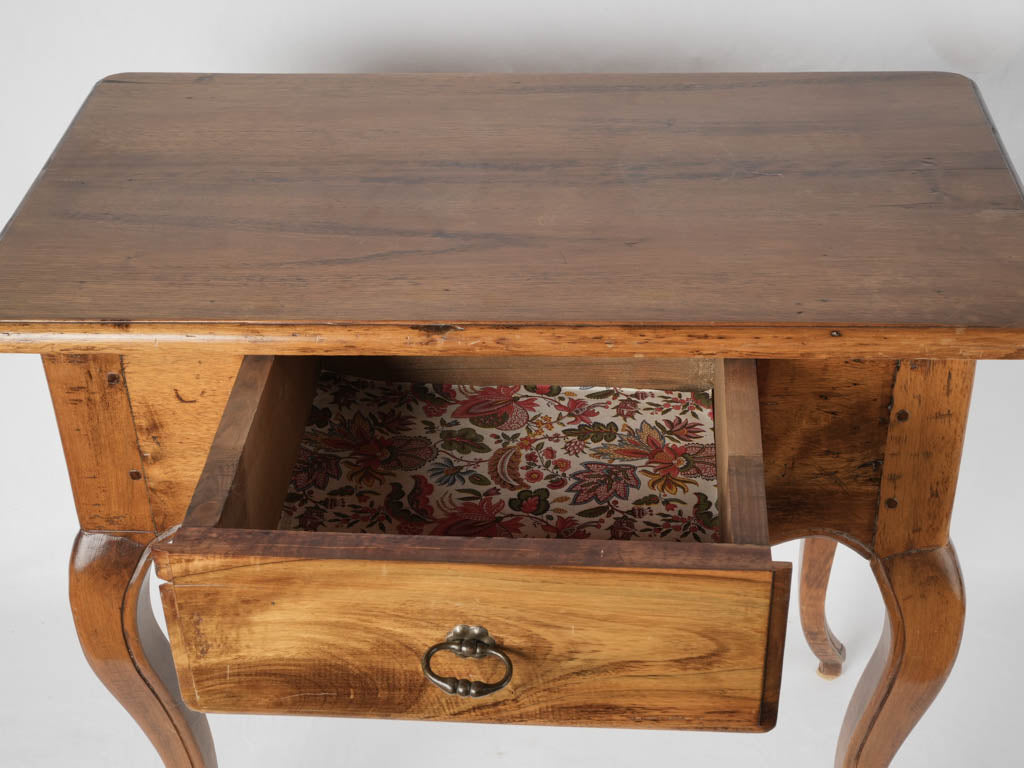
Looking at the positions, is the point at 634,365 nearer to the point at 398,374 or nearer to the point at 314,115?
the point at 398,374

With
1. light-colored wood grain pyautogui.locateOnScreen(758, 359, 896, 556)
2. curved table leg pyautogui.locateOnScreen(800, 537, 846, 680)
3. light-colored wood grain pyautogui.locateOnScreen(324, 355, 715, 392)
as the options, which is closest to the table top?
light-colored wood grain pyautogui.locateOnScreen(758, 359, 896, 556)

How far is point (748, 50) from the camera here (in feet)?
4.21

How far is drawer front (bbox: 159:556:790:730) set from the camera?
2.52 ft

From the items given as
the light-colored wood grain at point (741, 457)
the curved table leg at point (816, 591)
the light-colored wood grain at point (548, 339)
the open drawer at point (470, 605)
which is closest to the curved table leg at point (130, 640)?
the open drawer at point (470, 605)

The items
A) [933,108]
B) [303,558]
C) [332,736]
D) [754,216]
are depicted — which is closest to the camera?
[303,558]

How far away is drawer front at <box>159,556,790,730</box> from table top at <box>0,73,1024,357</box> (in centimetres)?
16

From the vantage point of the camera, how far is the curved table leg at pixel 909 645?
100 cm

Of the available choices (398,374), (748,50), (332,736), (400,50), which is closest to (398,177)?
(398,374)

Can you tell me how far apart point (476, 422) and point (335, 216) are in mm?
261

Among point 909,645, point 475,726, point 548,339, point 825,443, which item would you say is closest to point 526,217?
point 548,339

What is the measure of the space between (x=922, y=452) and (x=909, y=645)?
172mm

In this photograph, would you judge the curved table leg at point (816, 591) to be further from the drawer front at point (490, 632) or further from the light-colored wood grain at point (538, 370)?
the drawer front at point (490, 632)

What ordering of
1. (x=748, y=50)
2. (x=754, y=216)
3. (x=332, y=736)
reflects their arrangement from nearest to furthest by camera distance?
(x=754, y=216) < (x=748, y=50) < (x=332, y=736)

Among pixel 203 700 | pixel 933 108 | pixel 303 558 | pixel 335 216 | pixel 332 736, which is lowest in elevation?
pixel 332 736
